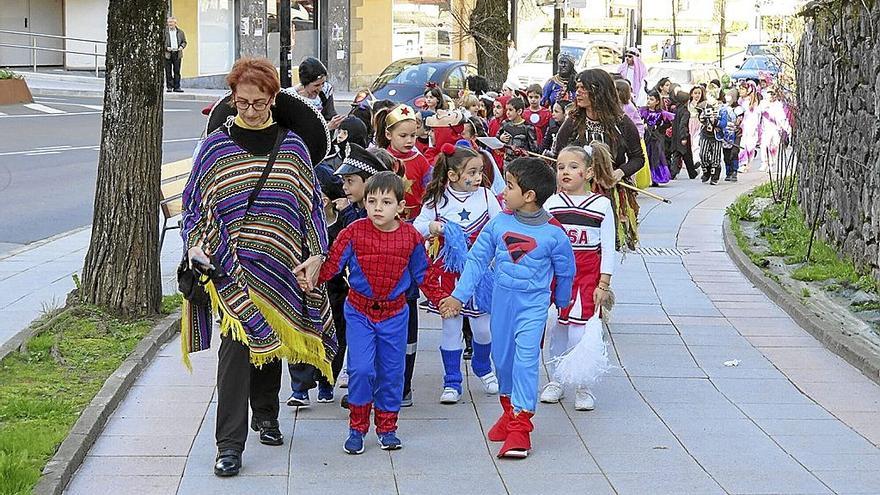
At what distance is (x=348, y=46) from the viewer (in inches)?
1615

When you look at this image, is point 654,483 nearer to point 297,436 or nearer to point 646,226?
point 297,436

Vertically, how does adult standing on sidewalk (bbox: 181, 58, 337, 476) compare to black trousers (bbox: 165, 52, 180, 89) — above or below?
below

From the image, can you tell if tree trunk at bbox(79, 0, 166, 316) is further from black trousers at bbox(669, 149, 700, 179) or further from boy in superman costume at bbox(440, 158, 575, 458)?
black trousers at bbox(669, 149, 700, 179)

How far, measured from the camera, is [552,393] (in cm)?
734

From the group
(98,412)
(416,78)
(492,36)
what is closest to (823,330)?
(98,412)

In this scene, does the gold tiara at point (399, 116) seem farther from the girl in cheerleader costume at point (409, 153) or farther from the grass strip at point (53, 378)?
the grass strip at point (53, 378)

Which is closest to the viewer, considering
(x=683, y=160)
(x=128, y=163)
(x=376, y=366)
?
(x=376, y=366)

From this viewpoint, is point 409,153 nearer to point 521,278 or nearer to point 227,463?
point 521,278

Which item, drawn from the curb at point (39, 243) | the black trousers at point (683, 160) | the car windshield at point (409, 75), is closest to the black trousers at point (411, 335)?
the curb at point (39, 243)

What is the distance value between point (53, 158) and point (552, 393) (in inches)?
559

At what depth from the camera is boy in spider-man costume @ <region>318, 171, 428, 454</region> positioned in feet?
20.1

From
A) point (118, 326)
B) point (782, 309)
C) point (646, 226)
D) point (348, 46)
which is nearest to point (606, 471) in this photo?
point (118, 326)

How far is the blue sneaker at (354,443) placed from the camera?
6160 millimetres

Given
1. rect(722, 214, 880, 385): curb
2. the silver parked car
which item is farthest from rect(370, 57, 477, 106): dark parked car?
rect(722, 214, 880, 385): curb
